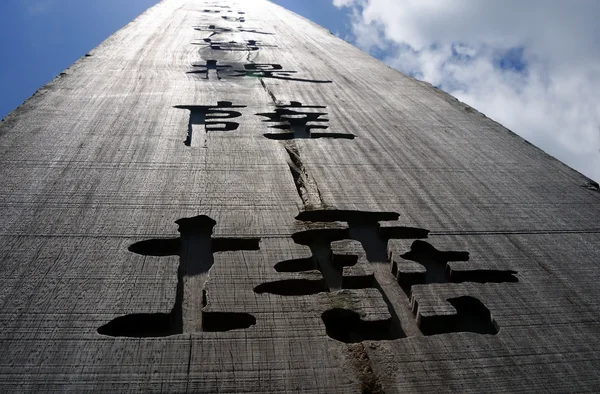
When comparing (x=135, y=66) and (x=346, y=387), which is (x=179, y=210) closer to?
(x=346, y=387)

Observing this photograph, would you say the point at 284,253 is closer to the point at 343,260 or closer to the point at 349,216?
the point at 343,260

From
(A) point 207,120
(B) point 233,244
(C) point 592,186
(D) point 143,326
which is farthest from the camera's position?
(A) point 207,120

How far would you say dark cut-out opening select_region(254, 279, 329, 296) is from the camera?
815 mm

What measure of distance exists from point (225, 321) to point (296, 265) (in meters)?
0.18

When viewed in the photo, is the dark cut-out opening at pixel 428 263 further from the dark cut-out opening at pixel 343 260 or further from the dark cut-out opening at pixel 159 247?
the dark cut-out opening at pixel 159 247

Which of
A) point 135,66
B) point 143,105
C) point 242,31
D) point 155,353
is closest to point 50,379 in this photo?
point 155,353

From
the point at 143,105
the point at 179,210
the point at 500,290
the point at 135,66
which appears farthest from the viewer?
the point at 135,66

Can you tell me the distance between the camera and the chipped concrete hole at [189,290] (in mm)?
724

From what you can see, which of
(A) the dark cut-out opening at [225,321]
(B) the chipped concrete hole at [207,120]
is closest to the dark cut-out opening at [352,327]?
(A) the dark cut-out opening at [225,321]

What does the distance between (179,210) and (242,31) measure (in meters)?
3.13

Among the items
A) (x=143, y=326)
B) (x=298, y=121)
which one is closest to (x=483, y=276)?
(x=143, y=326)

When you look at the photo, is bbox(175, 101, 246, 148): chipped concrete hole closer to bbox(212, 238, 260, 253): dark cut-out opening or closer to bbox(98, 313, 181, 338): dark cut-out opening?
bbox(212, 238, 260, 253): dark cut-out opening

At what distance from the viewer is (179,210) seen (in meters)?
1.02

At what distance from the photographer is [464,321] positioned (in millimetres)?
803
